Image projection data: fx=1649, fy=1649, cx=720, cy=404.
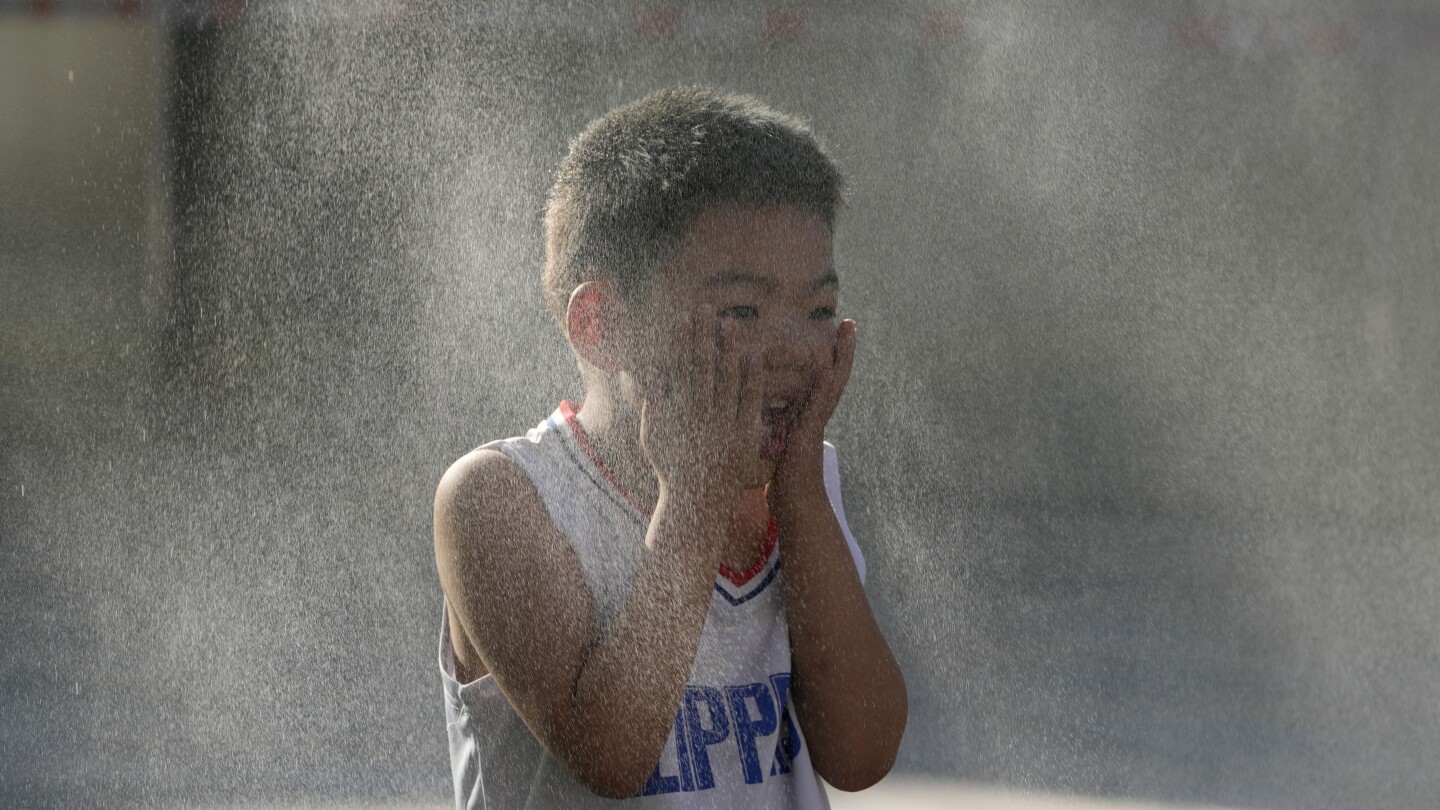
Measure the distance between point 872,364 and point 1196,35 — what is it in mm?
1488

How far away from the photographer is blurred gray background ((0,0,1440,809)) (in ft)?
11.5

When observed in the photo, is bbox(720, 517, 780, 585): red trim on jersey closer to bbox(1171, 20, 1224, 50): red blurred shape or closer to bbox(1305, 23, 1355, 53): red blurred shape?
bbox(1171, 20, 1224, 50): red blurred shape

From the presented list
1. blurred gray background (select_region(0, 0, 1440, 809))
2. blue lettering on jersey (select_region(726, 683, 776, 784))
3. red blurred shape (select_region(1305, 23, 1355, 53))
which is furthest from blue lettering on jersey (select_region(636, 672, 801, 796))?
red blurred shape (select_region(1305, 23, 1355, 53))

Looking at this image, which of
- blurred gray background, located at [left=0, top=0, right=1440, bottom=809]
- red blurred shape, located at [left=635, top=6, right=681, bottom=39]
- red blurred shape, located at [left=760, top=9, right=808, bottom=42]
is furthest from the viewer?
red blurred shape, located at [left=635, top=6, right=681, bottom=39]

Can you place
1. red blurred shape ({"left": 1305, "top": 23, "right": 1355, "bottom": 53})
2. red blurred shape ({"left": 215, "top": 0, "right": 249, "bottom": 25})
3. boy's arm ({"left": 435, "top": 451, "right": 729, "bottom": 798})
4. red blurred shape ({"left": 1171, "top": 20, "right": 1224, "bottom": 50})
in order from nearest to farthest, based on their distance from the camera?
boy's arm ({"left": 435, "top": 451, "right": 729, "bottom": 798}), red blurred shape ({"left": 215, "top": 0, "right": 249, "bottom": 25}), red blurred shape ({"left": 1171, "top": 20, "right": 1224, "bottom": 50}), red blurred shape ({"left": 1305, "top": 23, "right": 1355, "bottom": 53})

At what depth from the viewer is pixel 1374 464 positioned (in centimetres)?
579

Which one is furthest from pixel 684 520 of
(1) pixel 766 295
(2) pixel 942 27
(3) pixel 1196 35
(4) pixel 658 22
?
(3) pixel 1196 35

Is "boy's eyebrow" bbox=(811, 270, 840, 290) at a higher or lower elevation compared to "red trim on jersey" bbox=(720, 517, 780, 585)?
higher

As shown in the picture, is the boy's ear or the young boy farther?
the boy's ear

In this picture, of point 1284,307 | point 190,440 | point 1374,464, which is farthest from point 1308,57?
point 190,440

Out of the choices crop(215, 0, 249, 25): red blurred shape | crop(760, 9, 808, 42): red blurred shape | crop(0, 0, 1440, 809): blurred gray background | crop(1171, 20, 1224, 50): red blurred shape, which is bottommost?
crop(0, 0, 1440, 809): blurred gray background

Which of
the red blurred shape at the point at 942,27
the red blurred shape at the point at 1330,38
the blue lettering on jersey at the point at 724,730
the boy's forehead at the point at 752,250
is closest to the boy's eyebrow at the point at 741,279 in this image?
the boy's forehead at the point at 752,250

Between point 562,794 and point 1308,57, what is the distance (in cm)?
476

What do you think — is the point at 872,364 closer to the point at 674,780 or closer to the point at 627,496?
the point at 627,496
